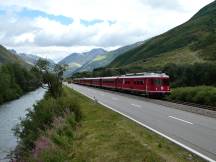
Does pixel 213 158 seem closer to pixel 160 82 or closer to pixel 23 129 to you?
pixel 23 129

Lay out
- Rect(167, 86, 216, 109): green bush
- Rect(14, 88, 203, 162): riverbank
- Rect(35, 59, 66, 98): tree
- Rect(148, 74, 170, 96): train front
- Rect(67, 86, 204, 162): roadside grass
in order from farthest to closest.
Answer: Rect(35, 59, 66, 98): tree, Rect(148, 74, 170, 96): train front, Rect(167, 86, 216, 109): green bush, Rect(14, 88, 203, 162): riverbank, Rect(67, 86, 204, 162): roadside grass

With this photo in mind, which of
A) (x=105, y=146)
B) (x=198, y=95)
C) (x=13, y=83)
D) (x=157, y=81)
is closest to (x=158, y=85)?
(x=157, y=81)

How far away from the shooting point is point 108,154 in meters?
12.3

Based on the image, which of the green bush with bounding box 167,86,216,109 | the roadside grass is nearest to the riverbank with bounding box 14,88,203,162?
the roadside grass

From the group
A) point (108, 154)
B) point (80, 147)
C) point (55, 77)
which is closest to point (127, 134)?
point (80, 147)

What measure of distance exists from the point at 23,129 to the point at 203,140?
459 inches

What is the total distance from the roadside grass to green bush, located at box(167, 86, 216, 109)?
16866 millimetres

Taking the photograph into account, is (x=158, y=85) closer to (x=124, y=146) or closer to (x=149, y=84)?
(x=149, y=84)

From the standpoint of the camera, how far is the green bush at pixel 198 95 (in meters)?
33.9

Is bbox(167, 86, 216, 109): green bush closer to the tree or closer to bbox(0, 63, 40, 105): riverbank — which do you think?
the tree

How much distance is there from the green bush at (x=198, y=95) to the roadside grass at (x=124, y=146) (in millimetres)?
16866

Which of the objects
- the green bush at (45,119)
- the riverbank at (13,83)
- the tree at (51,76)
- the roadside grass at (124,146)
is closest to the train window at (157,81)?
the tree at (51,76)

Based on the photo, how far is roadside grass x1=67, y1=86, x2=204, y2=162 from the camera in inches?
445

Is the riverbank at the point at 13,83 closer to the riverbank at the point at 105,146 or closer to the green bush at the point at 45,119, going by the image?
the green bush at the point at 45,119
